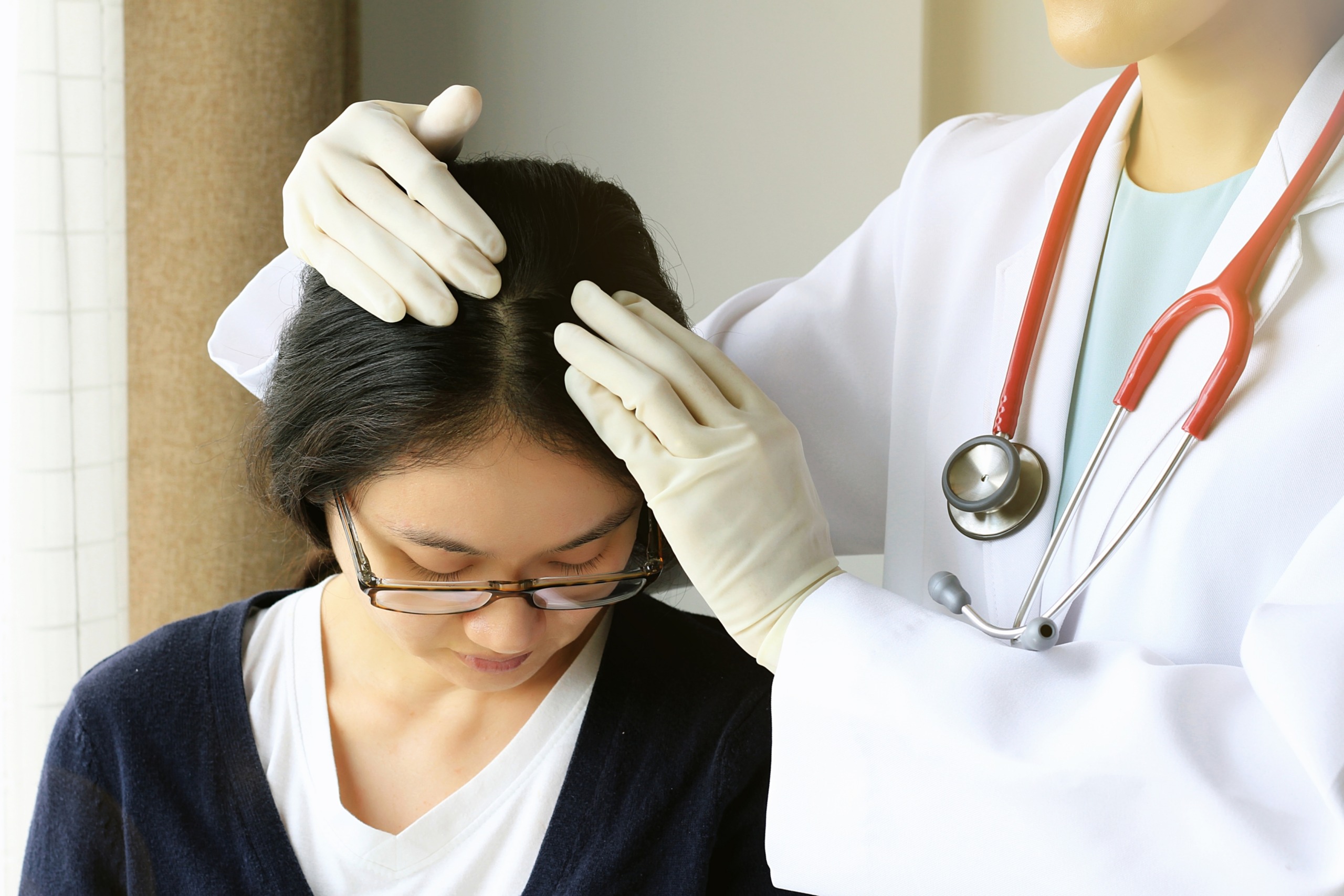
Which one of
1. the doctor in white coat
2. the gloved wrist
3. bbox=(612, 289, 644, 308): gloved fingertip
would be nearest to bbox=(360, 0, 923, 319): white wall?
the doctor in white coat

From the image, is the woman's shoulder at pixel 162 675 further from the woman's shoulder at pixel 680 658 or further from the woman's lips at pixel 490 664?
the woman's shoulder at pixel 680 658

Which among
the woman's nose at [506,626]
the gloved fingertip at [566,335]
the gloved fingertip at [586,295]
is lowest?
the woman's nose at [506,626]

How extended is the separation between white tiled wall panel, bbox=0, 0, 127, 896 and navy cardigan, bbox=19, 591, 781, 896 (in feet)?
1.32

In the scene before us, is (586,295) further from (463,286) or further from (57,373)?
(57,373)

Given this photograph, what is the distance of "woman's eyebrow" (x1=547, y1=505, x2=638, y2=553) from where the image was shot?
3.40 ft

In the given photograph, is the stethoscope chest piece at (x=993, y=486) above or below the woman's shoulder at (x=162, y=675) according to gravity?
above

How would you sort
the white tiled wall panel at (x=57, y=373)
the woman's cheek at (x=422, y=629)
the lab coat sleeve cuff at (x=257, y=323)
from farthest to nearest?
the white tiled wall panel at (x=57, y=373), the lab coat sleeve cuff at (x=257, y=323), the woman's cheek at (x=422, y=629)

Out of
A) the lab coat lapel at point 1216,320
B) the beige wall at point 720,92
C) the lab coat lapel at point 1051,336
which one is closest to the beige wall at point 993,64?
the beige wall at point 720,92

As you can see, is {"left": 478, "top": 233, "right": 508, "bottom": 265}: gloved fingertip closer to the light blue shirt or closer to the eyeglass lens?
the eyeglass lens

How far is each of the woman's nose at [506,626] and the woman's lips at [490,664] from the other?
0.18 feet

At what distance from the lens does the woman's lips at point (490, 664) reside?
1117mm

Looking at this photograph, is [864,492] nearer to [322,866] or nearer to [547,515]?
[547,515]

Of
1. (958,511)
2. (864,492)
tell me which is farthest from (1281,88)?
(864,492)

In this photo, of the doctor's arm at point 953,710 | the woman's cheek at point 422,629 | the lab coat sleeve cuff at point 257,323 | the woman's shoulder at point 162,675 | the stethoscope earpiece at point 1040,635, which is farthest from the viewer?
the lab coat sleeve cuff at point 257,323
